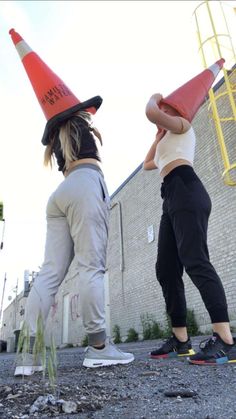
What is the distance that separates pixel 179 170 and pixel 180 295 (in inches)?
34.8

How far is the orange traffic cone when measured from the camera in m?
2.44

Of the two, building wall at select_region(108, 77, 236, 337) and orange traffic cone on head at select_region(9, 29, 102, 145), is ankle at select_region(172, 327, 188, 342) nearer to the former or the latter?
orange traffic cone on head at select_region(9, 29, 102, 145)

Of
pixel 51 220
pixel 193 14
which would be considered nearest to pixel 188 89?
pixel 51 220

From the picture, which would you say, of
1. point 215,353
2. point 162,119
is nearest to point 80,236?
point 162,119

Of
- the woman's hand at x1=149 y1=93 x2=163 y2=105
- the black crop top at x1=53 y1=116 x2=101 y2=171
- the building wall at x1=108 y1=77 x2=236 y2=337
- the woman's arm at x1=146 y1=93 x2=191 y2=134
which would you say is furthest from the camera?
the building wall at x1=108 y1=77 x2=236 y2=337

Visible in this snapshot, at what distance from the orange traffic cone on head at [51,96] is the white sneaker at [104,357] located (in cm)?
145

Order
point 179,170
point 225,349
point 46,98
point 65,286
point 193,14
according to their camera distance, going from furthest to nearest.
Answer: point 65,286, point 193,14, point 46,98, point 179,170, point 225,349

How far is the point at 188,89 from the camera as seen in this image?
8.30ft

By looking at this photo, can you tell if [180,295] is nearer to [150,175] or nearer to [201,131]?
[201,131]

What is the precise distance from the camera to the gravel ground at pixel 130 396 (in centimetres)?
112

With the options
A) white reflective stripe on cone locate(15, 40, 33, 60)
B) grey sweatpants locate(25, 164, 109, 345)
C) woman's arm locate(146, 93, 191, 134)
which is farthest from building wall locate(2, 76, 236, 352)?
woman's arm locate(146, 93, 191, 134)

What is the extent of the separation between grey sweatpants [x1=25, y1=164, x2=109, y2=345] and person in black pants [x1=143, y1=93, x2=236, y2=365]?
0.47 m

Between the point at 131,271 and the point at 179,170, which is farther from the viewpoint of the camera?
the point at 131,271

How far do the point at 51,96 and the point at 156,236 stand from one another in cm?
724
